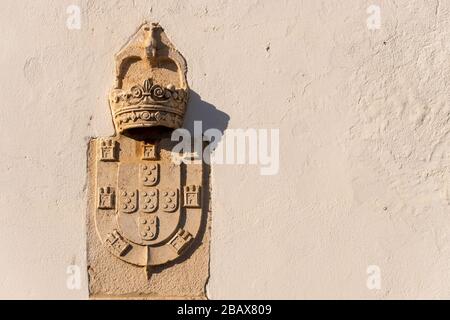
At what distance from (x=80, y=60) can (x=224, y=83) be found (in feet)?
2.31

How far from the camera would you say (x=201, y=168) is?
588 cm

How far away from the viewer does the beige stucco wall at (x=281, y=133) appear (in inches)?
228

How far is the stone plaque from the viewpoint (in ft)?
18.9

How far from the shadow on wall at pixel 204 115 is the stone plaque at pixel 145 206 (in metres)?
0.05

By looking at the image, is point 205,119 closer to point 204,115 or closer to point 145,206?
point 204,115

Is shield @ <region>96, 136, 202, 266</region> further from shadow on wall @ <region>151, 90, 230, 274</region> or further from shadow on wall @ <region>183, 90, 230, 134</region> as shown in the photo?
shadow on wall @ <region>183, 90, 230, 134</region>

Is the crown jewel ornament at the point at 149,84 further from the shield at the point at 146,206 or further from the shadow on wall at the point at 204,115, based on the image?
the shield at the point at 146,206

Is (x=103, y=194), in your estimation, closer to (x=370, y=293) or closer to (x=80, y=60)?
(x=80, y=60)

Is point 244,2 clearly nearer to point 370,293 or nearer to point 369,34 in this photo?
point 369,34

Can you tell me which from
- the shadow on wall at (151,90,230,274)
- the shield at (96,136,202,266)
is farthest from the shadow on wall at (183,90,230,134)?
the shield at (96,136,202,266)

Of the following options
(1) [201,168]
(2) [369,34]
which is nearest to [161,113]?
(1) [201,168]

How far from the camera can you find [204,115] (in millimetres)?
5953

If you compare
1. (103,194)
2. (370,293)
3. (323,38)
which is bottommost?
(370,293)

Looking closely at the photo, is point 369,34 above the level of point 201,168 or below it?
above
